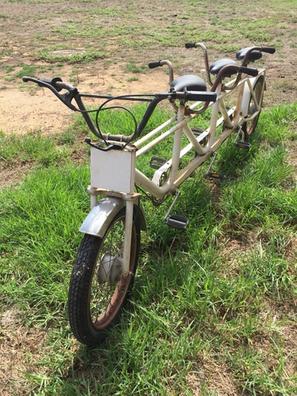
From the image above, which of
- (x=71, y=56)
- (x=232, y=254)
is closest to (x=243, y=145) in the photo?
(x=232, y=254)

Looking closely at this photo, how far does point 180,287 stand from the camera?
2.71 m

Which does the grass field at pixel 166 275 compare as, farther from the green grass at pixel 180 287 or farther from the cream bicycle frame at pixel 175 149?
the cream bicycle frame at pixel 175 149

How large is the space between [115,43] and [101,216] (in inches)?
330

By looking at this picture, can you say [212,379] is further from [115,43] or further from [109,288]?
[115,43]

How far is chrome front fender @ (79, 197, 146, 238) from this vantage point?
2.21 m

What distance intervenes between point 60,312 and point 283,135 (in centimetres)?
327

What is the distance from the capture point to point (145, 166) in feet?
13.5

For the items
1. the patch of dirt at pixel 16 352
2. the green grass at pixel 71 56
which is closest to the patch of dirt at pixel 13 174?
the patch of dirt at pixel 16 352

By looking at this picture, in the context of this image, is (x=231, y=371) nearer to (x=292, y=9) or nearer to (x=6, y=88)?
(x=6, y=88)

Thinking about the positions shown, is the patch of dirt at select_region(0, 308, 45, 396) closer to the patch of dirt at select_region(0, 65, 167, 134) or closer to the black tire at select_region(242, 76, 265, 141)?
the black tire at select_region(242, 76, 265, 141)

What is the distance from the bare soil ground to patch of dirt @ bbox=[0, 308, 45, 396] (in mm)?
3166

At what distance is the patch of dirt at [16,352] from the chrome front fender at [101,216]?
800 millimetres

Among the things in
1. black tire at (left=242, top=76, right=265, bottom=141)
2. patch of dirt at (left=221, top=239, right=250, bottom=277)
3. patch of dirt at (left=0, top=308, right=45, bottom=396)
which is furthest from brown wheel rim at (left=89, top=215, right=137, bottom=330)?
black tire at (left=242, top=76, right=265, bottom=141)

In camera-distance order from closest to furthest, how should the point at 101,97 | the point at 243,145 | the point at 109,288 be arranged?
1. the point at 101,97
2. the point at 109,288
3. the point at 243,145
